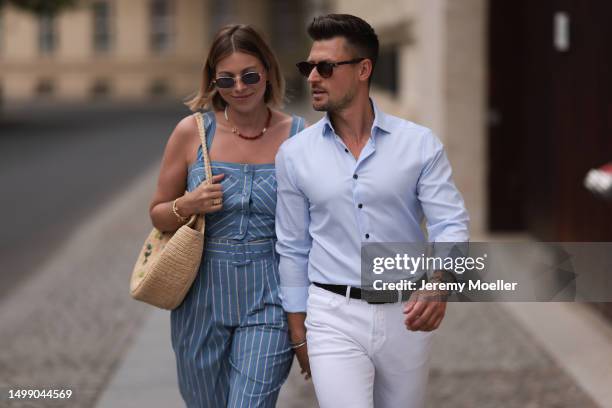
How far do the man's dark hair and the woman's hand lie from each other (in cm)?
59

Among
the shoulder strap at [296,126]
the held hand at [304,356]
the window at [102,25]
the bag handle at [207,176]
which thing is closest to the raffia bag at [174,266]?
the bag handle at [207,176]

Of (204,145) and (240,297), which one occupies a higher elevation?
(204,145)

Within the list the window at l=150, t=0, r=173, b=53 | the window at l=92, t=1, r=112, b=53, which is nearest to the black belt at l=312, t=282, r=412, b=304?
the window at l=150, t=0, r=173, b=53

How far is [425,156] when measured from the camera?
2.90 metres

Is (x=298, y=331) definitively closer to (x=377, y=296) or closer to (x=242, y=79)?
(x=377, y=296)

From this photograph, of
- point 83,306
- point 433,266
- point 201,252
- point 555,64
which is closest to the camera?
point 433,266

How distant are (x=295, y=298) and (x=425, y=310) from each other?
0.49 metres

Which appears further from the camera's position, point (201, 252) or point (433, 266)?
point (201, 252)

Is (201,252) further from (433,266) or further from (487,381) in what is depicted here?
(487,381)

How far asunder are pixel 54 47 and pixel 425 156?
51.7 metres

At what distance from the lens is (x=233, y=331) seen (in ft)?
11.3

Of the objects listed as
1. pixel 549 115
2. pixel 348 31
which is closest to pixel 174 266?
pixel 348 31

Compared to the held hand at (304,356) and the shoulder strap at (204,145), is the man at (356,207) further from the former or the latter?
the shoulder strap at (204,145)

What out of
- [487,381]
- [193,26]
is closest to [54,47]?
[193,26]
